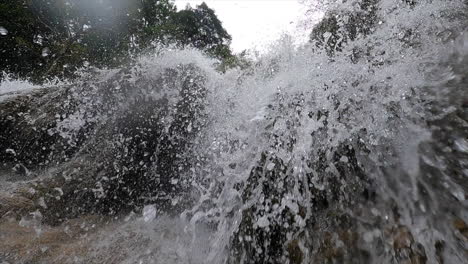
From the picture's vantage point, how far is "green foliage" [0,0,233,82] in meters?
10.7

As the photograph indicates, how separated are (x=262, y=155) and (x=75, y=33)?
39.2 ft

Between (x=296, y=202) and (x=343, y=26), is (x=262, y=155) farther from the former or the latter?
(x=343, y=26)

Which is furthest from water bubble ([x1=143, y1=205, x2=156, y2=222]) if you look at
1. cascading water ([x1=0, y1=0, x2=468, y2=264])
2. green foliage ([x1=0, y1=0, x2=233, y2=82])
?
green foliage ([x1=0, y1=0, x2=233, y2=82])

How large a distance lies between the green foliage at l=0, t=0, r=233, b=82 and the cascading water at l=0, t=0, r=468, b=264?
6.66 m

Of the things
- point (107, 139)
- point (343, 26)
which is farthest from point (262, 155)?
point (343, 26)

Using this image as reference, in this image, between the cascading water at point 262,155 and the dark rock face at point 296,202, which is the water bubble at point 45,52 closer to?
the cascading water at point 262,155

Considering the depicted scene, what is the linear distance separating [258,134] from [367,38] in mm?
1714

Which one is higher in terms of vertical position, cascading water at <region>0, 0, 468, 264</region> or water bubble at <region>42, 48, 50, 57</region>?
water bubble at <region>42, 48, 50, 57</region>

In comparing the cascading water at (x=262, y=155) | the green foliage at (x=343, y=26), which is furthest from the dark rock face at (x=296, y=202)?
the green foliage at (x=343, y=26)

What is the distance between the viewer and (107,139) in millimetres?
4602

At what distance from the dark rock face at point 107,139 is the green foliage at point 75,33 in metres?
6.19

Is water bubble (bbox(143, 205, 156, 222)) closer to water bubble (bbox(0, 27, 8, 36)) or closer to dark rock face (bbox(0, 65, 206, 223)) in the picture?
dark rock face (bbox(0, 65, 206, 223))

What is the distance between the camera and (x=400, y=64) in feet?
9.90

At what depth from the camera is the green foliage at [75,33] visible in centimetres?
1070
